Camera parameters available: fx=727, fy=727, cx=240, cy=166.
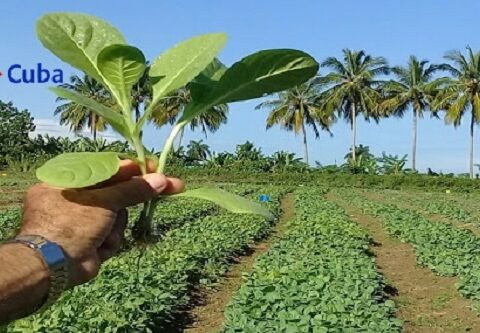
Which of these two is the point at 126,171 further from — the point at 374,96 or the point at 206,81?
the point at 374,96

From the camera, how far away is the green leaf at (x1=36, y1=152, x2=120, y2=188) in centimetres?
124

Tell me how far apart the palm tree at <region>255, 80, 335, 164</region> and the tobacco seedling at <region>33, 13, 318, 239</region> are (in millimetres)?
53688

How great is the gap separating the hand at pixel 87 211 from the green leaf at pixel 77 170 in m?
0.09

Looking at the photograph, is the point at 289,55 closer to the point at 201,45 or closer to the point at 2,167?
the point at 201,45

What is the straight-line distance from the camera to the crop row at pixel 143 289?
588 centimetres

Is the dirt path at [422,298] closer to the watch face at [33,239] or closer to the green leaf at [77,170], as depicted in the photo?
the watch face at [33,239]

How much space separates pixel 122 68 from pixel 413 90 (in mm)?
52399

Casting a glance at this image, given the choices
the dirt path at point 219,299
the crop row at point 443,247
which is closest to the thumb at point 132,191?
the dirt path at point 219,299

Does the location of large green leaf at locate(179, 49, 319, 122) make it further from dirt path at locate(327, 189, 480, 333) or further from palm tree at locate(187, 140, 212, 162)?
palm tree at locate(187, 140, 212, 162)

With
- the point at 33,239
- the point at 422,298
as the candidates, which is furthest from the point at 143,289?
the point at 33,239

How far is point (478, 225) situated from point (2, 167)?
3539 centimetres

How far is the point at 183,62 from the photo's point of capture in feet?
4.78

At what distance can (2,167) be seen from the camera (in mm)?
47562

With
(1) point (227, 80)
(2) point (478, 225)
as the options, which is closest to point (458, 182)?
(2) point (478, 225)
